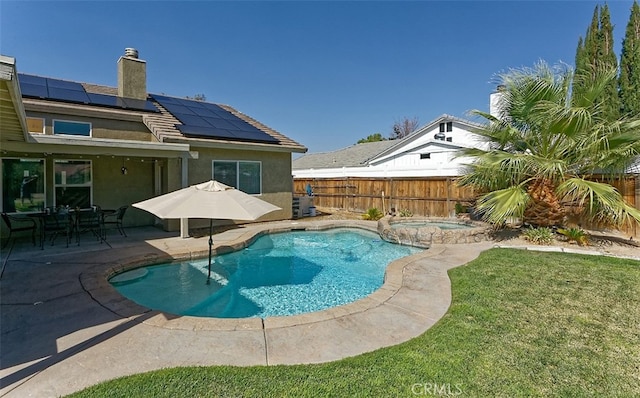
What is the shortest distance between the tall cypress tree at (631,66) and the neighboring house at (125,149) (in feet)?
65.8

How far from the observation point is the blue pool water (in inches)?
243

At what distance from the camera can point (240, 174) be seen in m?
13.3

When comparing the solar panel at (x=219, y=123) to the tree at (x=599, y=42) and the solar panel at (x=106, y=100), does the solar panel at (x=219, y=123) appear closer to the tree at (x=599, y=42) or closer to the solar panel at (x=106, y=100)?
the solar panel at (x=106, y=100)

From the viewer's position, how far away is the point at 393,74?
2270cm

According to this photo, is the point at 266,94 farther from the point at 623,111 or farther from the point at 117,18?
the point at 623,111

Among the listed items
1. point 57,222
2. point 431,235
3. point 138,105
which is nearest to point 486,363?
point 431,235

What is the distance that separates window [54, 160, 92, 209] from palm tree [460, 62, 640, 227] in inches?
518

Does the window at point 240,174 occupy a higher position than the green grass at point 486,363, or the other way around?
the window at point 240,174

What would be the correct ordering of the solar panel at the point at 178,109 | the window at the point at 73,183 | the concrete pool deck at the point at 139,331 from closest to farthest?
1. the concrete pool deck at the point at 139,331
2. the window at the point at 73,183
3. the solar panel at the point at 178,109

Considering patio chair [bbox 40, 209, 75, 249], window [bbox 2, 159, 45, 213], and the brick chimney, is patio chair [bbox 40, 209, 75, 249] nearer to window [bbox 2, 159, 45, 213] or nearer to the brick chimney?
window [bbox 2, 159, 45, 213]

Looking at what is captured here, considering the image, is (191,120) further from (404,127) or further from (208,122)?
(404,127)

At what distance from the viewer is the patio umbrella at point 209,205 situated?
5582 millimetres

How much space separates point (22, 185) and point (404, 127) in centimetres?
5000

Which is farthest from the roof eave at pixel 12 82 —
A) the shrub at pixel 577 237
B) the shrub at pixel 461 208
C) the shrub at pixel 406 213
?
the shrub at pixel 461 208
